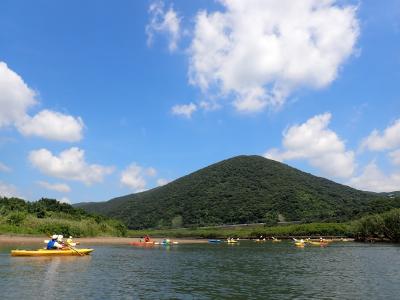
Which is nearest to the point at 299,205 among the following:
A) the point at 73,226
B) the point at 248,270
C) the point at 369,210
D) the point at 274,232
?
the point at 369,210

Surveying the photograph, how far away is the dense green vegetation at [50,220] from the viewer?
84125 millimetres

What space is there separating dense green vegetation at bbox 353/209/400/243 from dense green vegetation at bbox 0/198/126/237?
2262 inches

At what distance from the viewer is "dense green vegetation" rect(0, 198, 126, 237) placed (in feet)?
276

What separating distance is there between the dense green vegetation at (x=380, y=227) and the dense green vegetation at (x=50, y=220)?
57463 millimetres

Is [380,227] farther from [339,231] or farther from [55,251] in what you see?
[55,251]

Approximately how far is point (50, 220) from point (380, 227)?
68703 millimetres

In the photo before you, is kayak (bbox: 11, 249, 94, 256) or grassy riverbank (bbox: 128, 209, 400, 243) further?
grassy riverbank (bbox: 128, 209, 400, 243)

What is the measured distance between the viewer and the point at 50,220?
89.8 meters

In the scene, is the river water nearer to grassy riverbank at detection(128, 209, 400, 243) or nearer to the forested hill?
grassy riverbank at detection(128, 209, 400, 243)

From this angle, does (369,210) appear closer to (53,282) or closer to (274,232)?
(274,232)

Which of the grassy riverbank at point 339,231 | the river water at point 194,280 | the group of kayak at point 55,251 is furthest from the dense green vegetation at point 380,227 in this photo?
the group of kayak at point 55,251

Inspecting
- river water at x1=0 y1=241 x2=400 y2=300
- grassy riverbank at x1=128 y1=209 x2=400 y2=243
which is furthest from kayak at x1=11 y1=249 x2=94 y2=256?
grassy riverbank at x1=128 y1=209 x2=400 y2=243

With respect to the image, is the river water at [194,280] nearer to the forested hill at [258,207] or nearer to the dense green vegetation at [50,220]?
the dense green vegetation at [50,220]

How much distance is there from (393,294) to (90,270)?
23.4 metres
